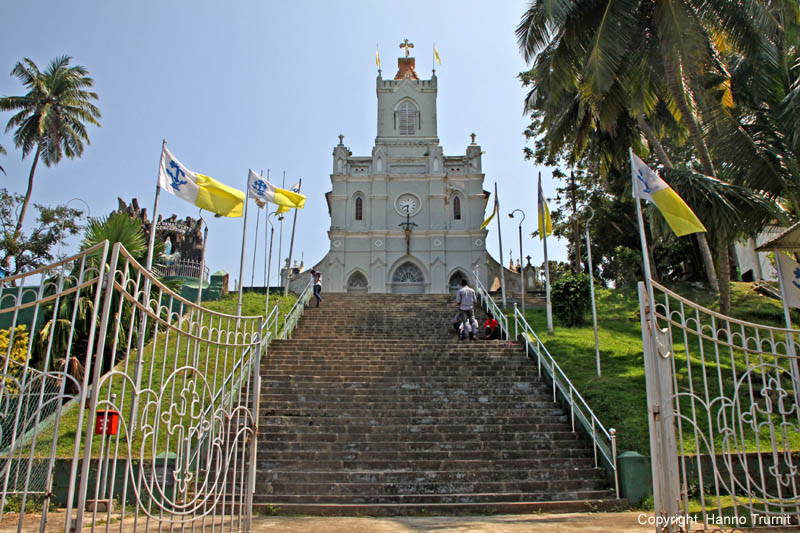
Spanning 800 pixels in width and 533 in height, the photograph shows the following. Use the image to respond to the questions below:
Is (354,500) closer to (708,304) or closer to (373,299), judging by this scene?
(373,299)

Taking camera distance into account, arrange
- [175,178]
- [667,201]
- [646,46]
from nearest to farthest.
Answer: [667,201], [175,178], [646,46]

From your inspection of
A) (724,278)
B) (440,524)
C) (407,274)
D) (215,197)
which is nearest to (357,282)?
(407,274)

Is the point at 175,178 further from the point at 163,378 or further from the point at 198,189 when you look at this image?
the point at 163,378

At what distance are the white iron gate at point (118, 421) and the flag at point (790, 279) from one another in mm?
6978

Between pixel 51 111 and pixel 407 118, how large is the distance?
745 inches

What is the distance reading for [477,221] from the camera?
3331cm

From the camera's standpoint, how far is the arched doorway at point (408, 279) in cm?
3231

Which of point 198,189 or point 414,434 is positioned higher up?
point 198,189

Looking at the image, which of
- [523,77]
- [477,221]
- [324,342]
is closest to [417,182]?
[477,221]

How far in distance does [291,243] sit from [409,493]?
1794cm

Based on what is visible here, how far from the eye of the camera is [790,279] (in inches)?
317

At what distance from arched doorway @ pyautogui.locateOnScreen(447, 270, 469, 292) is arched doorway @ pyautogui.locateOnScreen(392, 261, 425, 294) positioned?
1518 millimetres

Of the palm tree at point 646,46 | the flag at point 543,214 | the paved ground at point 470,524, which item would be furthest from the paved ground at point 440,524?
the flag at point 543,214

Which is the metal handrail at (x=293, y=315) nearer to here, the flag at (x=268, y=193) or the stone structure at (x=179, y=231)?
the flag at (x=268, y=193)
